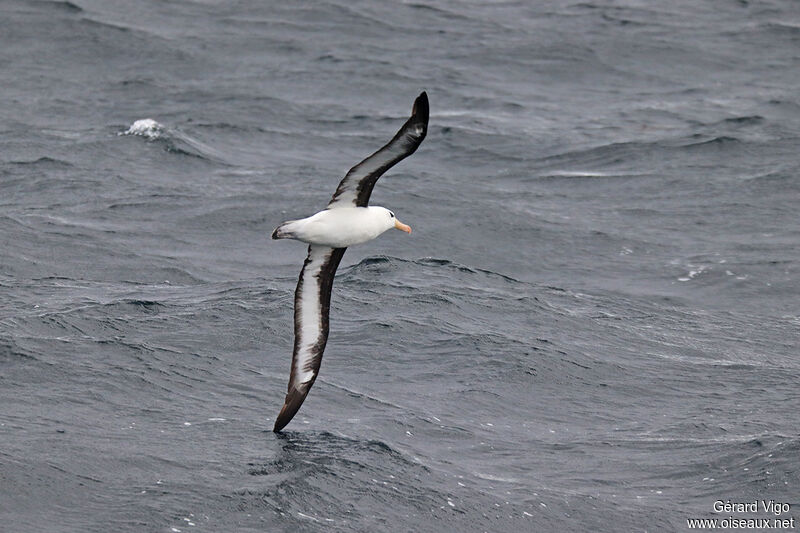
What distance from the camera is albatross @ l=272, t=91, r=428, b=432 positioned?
515 inches

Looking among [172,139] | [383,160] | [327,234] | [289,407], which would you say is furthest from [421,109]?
[172,139]

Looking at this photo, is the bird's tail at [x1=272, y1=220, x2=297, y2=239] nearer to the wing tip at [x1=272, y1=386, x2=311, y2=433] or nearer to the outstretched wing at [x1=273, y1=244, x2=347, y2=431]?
the outstretched wing at [x1=273, y1=244, x2=347, y2=431]

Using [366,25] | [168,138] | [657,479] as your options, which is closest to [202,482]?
[657,479]

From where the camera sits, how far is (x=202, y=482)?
13.2m

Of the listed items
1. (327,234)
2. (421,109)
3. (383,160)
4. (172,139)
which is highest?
(421,109)

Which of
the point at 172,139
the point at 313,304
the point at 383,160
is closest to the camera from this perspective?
the point at 383,160

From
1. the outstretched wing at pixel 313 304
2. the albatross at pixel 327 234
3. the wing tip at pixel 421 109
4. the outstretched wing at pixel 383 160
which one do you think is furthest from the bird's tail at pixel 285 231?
the wing tip at pixel 421 109

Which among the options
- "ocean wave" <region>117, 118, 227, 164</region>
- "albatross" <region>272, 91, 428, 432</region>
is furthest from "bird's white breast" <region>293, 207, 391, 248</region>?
"ocean wave" <region>117, 118, 227, 164</region>

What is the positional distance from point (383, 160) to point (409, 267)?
813 centimetres

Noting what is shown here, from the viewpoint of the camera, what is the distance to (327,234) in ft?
46.5

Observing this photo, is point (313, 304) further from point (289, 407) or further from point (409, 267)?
point (409, 267)

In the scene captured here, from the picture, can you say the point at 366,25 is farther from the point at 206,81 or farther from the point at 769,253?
the point at 769,253

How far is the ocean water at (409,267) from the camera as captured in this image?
1387 cm

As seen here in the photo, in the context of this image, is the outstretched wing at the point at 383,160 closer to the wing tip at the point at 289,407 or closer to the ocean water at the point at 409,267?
the wing tip at the point at 289,407
